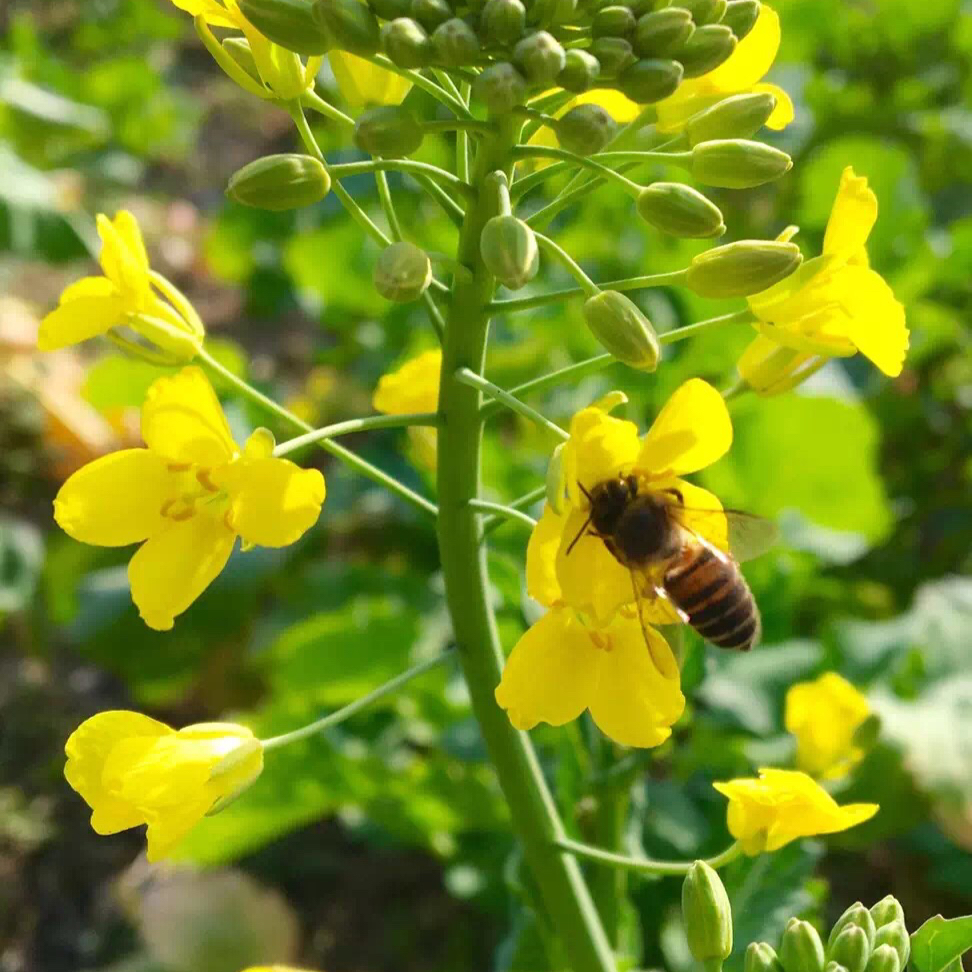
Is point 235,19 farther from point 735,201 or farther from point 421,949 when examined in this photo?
point 735,201

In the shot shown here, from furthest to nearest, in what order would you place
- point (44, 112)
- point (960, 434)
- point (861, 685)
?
1. point (44, 112)
2. point (960, 434)
3. point (861, 685)

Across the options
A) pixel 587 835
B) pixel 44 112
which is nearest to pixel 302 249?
pixel 44 112

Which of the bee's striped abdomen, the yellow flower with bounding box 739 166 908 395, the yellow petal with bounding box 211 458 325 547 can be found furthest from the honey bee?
the yellow petal with bounding box 211 458 325 547

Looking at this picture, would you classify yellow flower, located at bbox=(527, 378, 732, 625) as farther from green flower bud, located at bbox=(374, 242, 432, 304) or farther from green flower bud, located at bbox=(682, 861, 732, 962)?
green flower bud, located at bbox=(682, 861, 732, 962)

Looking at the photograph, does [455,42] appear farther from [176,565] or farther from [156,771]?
[156,771]

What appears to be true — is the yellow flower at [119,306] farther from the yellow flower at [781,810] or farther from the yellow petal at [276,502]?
the yellow flower at [781,810]

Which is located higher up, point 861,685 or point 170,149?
point 861,685
